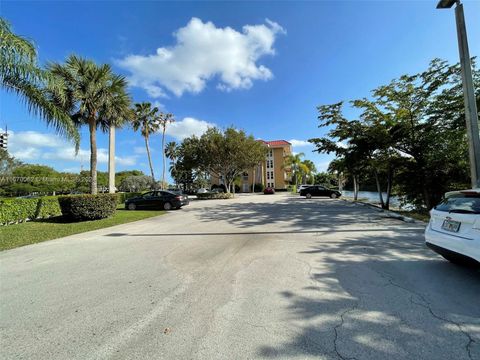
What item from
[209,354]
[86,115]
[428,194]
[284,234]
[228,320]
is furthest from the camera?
[428,194]

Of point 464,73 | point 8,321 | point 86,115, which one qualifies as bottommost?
point 8,321

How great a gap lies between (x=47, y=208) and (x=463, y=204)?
16.2 metres

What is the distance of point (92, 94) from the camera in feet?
40.4

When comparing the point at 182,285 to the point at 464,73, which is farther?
the point at 464,73

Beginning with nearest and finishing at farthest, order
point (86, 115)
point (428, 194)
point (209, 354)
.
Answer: point (209, 354) → point (86, 115) → point (428, 194)

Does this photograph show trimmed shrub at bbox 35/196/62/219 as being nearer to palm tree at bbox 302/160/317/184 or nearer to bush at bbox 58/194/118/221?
bush at bbox 58/194/118/221

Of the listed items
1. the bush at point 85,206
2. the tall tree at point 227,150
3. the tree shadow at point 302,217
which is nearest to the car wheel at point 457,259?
the tree shadow at point 302,217

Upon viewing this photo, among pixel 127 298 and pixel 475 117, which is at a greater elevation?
pixel 475 117

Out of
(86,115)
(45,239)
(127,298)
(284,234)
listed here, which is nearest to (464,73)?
(284,234)

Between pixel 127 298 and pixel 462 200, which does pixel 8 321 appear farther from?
pixel 462 200

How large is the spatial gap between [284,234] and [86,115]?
11642 millimetres

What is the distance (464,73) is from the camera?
6609mm

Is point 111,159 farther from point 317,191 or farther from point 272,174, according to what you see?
point 272,174

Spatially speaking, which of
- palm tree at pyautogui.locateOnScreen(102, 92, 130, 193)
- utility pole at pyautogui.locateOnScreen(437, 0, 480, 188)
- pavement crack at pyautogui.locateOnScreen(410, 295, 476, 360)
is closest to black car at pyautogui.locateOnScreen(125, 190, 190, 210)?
palm tree at pyautogui.locateOnScreen(102, 92, 130, 193)
